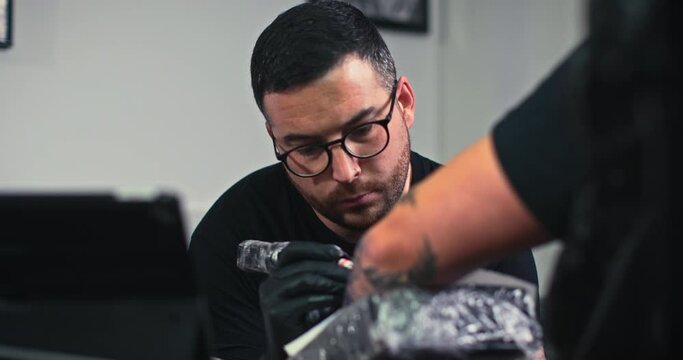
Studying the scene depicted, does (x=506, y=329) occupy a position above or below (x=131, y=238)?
below

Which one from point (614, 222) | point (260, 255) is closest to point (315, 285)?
point (260, 255)

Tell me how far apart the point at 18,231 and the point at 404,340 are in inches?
12.9

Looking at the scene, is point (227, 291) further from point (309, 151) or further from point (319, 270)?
point (319, 270)

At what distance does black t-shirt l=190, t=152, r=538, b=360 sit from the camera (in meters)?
1.50

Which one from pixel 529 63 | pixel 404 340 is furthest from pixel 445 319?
pixel 529 63

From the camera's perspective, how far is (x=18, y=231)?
686 mm

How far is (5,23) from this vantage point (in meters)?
1.97

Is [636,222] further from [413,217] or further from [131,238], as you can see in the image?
[131,238]

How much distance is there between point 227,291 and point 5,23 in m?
0.91

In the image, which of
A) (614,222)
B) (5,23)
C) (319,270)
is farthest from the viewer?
(5,23)

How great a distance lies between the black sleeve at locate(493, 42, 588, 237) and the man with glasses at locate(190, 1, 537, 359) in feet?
2.24

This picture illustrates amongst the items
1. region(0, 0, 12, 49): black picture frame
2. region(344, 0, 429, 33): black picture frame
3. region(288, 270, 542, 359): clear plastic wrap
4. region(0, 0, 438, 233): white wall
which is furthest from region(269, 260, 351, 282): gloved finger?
region(344, 0, 429, 33): black picture frame

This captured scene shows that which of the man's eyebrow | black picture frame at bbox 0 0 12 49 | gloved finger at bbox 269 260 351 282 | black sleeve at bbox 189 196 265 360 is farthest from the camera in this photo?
black picture frame at bbox 0 0 12 49

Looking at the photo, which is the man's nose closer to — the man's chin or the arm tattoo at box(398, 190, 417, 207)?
the man's chin
